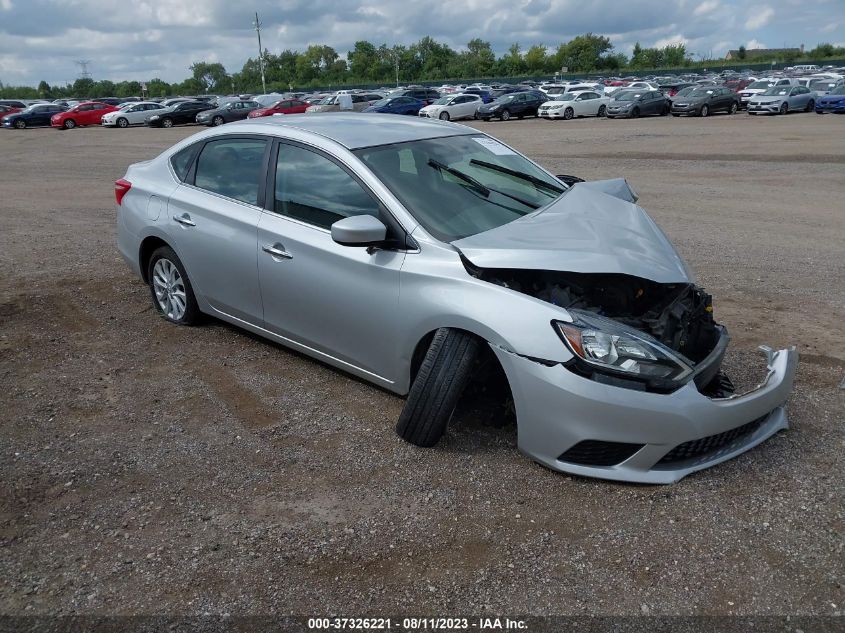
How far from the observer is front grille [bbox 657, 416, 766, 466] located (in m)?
3.55

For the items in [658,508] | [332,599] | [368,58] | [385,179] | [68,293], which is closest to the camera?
[332,599]

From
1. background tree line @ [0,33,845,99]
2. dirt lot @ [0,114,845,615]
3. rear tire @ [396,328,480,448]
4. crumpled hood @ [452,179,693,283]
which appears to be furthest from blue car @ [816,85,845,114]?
background tree line @ [0,33,845,99]

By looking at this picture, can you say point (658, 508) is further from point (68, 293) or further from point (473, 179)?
point (68, 293)

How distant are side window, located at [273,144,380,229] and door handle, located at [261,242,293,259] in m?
0.21

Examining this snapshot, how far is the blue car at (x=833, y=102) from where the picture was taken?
31.1m

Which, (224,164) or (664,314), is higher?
(224,164)

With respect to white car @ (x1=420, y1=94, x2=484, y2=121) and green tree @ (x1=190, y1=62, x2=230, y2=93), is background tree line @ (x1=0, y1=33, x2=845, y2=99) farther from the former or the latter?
white car @ (x1=420, y1=94, x2=484, y2=121)

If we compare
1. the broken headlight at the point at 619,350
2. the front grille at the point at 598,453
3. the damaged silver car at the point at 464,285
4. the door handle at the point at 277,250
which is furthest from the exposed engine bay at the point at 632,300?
the door handle at the point at 277,250

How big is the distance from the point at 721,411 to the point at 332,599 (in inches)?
78.5

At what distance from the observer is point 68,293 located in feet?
22.8

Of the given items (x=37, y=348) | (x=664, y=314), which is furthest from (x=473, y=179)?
(x=37, y=348)

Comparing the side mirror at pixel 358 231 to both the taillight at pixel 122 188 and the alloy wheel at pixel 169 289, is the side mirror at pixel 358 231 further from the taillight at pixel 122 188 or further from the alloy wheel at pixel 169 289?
the taillight at pixel 122 188

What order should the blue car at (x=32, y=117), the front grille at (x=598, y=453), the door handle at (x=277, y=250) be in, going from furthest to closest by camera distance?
1. the blue car at (x=32, y=117)
2. the door handle at (x=277, y=250)
3. the front grille at (x=598, y=453)

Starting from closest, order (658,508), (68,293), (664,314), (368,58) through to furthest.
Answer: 1. (658,508)
2. (664,314)
3. (68,293)
4. (368,58)
